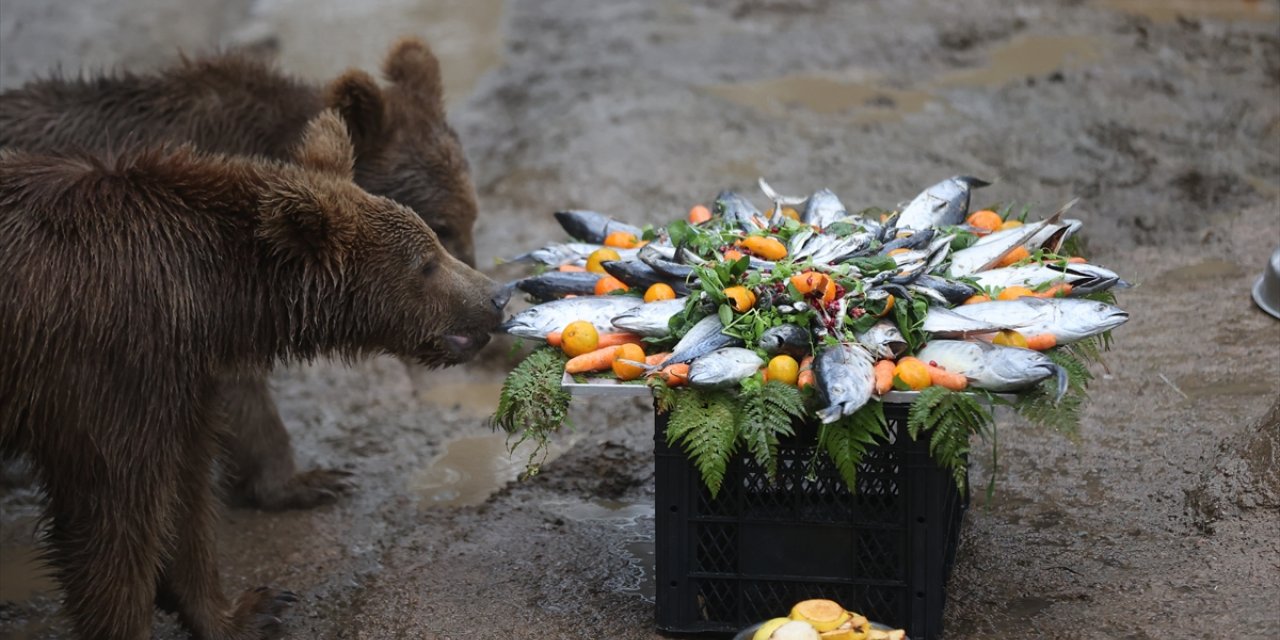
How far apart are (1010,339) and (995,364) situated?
232 mm

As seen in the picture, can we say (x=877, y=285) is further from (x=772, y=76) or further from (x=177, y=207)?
(x=772, y=76)

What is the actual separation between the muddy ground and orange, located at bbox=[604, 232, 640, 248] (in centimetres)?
119

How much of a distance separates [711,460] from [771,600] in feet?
2.30

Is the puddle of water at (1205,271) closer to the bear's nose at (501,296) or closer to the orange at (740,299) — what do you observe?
the orange at (740,299)

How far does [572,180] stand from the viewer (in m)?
8.80

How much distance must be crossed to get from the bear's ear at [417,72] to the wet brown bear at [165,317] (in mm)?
1873

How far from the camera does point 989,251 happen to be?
4.76 metres

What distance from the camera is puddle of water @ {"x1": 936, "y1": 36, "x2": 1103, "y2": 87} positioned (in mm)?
10078

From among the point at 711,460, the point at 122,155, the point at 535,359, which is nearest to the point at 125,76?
the point at 122,155

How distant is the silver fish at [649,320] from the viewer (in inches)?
176

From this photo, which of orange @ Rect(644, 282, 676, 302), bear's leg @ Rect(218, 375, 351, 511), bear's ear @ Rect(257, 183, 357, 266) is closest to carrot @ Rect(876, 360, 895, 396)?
orange @ Rect(644, 282, 676, 302)

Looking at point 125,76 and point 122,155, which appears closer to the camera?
point 122,155

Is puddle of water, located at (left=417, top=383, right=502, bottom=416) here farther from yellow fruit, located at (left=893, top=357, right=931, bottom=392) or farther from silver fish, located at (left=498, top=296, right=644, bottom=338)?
yellow fruit, located at (left=893, top=357, right=931, bottom=392)

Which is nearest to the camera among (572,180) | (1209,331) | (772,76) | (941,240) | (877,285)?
(877,285)
